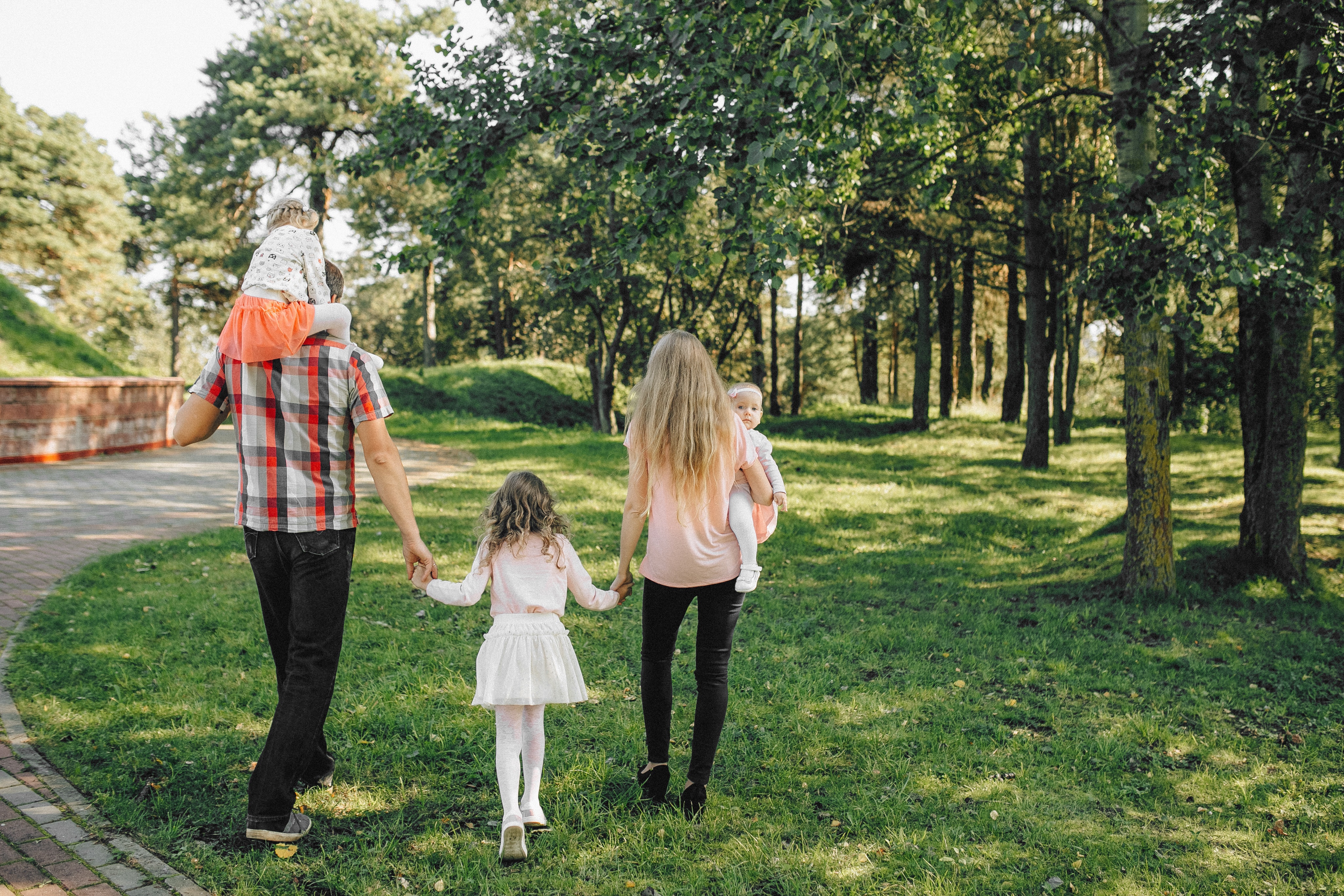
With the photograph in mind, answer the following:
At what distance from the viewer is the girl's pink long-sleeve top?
3.37 metres

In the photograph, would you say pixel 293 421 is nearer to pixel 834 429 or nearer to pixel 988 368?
pixel 834 429

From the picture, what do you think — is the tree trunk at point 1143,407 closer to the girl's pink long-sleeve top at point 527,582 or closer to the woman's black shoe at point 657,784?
the woman's black shoe at point 657,784

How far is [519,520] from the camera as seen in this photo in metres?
3.36

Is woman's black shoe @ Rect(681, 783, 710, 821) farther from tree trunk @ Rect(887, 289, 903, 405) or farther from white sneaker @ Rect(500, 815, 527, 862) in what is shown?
tree trunk @ Rect(887, 289, 903, 405)

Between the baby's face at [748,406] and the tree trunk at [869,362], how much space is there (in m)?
24.4

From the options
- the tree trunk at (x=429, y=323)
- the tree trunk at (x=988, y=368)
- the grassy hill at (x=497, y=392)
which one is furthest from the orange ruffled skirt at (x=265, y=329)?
the tree trunk at (x=988, y=368)

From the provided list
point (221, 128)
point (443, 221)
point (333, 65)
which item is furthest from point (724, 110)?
point (221, 128)

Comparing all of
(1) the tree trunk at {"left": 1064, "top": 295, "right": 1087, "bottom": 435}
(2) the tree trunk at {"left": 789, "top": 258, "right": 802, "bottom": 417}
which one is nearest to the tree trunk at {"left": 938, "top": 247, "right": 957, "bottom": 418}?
(1) the tree trunk at {"left": 1064, "top": 295, "right": 1087, "bottom": 435}

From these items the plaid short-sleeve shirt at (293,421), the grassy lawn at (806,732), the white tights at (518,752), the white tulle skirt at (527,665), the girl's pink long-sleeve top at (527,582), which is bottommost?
the grassy lawn at (806,732)

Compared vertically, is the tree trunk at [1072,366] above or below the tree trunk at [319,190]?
below

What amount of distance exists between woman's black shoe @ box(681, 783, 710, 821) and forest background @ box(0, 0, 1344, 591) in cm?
265

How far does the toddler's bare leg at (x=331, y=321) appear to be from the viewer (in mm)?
3107

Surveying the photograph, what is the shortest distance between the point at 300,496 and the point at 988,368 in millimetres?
33109

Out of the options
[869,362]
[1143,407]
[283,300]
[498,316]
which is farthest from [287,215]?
[498,316]
